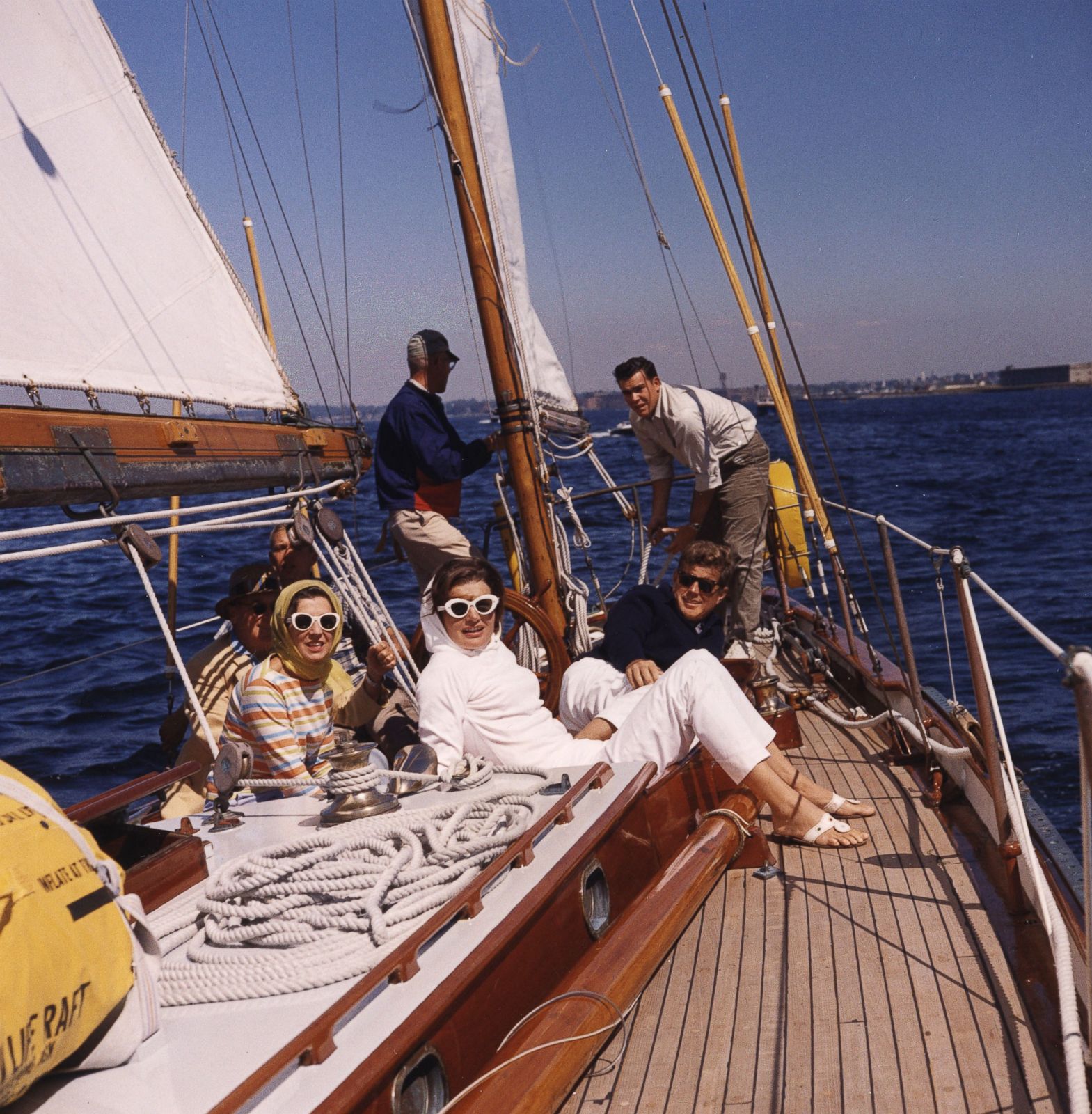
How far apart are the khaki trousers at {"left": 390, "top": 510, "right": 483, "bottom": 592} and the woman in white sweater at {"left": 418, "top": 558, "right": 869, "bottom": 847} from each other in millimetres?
1413

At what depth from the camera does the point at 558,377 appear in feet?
16.6

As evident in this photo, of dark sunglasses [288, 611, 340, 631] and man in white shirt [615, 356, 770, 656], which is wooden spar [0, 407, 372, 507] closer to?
dark sunglasses [288, 611, 340, 631]

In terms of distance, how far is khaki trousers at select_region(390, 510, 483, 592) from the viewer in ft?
15.4

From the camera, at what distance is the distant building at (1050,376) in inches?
4631

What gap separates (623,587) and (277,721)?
7.84m

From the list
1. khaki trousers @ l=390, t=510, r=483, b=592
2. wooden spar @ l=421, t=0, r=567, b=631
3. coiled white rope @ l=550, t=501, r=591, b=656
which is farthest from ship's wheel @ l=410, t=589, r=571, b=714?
khaki trousers @ l=390, t=510, r=483, b=592

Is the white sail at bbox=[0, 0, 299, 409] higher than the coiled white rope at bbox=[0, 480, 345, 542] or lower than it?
higher

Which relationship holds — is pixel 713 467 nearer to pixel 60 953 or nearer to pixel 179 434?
pixel 179 434

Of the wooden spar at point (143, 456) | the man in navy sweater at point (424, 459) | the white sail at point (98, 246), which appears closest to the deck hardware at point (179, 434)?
the wooden spar at point (143, 456)

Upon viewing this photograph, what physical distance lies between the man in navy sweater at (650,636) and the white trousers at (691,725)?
0.98 ft

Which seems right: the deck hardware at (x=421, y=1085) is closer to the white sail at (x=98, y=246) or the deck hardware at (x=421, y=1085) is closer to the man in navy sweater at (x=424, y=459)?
the white sail at (x=98, y=246)

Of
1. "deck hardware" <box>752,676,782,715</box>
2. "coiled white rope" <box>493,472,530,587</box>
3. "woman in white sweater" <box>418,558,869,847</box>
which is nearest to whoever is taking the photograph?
"woman in white sweater" <box>418,558,869,847</box>

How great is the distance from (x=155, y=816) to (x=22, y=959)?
5.62ft

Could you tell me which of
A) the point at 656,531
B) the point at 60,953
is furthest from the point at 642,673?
the point at 60,953
